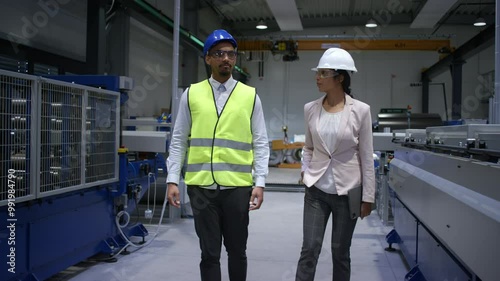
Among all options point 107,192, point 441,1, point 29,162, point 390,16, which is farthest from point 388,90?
point 29,162

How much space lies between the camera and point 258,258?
3.32 metres

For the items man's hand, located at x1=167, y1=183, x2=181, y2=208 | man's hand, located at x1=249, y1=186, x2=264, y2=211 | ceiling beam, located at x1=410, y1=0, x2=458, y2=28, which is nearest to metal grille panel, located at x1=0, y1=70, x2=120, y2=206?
man's hand, located at x1=167, y1=183, x2=181, y2=208

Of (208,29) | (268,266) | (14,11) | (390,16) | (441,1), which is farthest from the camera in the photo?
(390,16)

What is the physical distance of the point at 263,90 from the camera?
1269cm

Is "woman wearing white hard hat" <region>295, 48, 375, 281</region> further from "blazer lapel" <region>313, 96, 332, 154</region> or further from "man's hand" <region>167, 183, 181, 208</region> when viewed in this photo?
"man's hand" <region>167, 183, 181, 208</region>

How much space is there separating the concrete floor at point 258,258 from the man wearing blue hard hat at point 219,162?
45.4 inches

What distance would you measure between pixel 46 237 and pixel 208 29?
337 inches

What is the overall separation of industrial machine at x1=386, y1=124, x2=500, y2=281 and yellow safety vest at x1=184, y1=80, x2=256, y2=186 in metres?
0.83

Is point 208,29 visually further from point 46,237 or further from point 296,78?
point 46,237

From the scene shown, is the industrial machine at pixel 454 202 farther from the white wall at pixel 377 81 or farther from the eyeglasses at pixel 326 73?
the white wall at pixel 377 81

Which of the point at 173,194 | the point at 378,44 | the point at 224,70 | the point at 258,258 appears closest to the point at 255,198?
the point at 173,194

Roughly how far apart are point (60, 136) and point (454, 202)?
7.61 ft

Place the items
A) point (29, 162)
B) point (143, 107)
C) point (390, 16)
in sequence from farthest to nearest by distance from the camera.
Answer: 1. point (390, 16)
2. point (143, 107)
3. point (29, 162)

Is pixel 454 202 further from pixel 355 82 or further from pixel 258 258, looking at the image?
pixel 355 82
